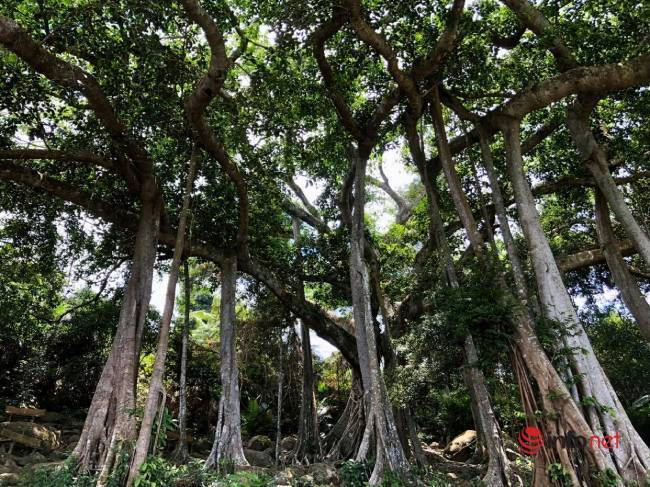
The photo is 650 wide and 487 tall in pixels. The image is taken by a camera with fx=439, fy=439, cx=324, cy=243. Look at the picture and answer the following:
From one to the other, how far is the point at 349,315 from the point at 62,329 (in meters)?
7.07

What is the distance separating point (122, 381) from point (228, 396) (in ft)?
6.58

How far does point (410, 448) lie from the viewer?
26.8ft

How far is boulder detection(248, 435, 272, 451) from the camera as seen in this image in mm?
10356

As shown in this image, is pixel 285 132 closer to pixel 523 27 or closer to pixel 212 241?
pixel 212 241

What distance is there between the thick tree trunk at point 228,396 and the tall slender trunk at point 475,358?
140 inches

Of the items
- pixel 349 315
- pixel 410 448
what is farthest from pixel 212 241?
pixel 410 448

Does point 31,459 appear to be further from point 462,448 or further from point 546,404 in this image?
point 462,448

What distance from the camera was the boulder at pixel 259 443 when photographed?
34.0ft

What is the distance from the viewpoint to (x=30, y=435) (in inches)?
308

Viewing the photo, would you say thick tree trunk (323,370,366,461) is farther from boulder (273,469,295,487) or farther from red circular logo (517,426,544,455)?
red circular logo (517,426,544,455)

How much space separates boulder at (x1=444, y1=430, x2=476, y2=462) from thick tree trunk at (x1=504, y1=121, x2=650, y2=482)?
560 centimetres

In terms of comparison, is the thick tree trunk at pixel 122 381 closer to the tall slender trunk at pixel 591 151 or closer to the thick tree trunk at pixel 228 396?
the thick tree trunk at pixel 228 396

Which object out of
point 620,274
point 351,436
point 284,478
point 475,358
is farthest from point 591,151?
point 284,478

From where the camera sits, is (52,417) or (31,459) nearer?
(31,459)
